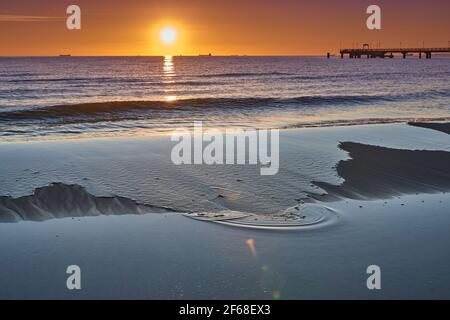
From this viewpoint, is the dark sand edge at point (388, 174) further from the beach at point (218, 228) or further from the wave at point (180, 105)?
the wave at point (180, 105)

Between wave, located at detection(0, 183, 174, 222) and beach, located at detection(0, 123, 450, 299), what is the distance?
3 cm

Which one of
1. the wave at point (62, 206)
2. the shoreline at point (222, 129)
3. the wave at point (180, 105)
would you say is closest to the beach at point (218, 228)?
the wave at point (62, 206)

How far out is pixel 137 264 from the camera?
5703 millimetres

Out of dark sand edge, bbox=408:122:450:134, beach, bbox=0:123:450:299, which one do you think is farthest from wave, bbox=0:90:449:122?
beach, bbox=0:123:450:299

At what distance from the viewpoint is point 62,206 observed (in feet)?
26.1

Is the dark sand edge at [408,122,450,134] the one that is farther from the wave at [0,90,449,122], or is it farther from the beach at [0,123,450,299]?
the wave at [0,90,449,122]

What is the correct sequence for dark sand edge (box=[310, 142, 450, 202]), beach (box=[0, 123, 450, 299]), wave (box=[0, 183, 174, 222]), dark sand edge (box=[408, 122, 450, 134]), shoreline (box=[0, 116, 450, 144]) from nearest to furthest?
beach (box=[0, 123, 450, 299]), wave (box=[0, 183, 174, 222]), dark sand edge (box=[310, 142, 450, 202]), shoreline (box=[0, 116, 450, 144]), dark sand edge (box=[408, 122, 450, 134])

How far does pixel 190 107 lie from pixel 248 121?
7.50 metres

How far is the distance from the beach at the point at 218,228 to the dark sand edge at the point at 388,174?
4 centimetres

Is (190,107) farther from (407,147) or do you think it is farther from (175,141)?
(407,147)

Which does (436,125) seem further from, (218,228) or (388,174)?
(218,228)

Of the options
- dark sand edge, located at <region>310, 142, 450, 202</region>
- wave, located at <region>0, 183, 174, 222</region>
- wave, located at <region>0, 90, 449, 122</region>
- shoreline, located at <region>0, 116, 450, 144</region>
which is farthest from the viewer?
wave, located at <region>0, 90, 449, 122</region>

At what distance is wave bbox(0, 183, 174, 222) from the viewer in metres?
7.53

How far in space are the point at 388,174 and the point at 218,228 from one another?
5.27 meters
